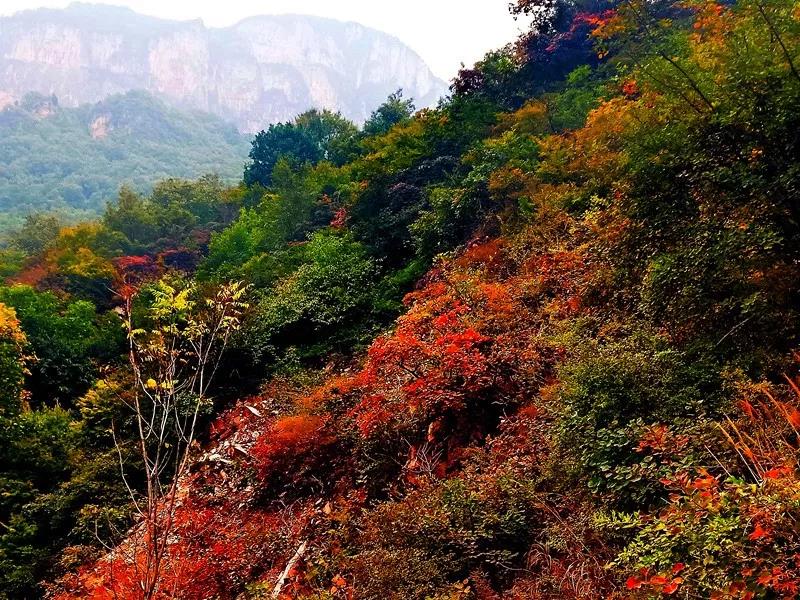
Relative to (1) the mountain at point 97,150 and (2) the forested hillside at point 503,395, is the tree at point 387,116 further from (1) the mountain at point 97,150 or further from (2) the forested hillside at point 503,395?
(1) the mountain at point 97,150

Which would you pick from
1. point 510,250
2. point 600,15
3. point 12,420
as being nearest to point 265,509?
point 12,420

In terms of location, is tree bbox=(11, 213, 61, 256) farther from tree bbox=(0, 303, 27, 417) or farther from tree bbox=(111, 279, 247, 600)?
tree bbox=(111, 279, 247, 600)

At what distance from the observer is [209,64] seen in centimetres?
14288

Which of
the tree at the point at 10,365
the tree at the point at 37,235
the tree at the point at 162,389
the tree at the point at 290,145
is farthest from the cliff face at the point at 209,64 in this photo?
the tree at the point at 162,389

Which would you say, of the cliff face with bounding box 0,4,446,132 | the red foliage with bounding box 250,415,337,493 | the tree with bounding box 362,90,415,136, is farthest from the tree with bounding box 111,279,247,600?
the cliff face with bounding box 0,4,446,132

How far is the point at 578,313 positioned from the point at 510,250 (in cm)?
368

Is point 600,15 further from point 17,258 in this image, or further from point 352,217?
point 17,258

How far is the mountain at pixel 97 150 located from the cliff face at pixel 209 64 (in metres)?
38.9

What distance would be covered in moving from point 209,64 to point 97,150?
87593 mm

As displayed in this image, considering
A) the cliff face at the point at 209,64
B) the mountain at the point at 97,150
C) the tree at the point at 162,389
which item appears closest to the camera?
the tree at the point at 162,389

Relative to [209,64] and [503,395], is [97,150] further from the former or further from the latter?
[209,64]

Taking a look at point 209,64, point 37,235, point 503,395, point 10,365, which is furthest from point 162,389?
point 209,64

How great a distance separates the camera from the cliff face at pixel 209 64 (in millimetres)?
128875

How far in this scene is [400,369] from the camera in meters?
6.73
